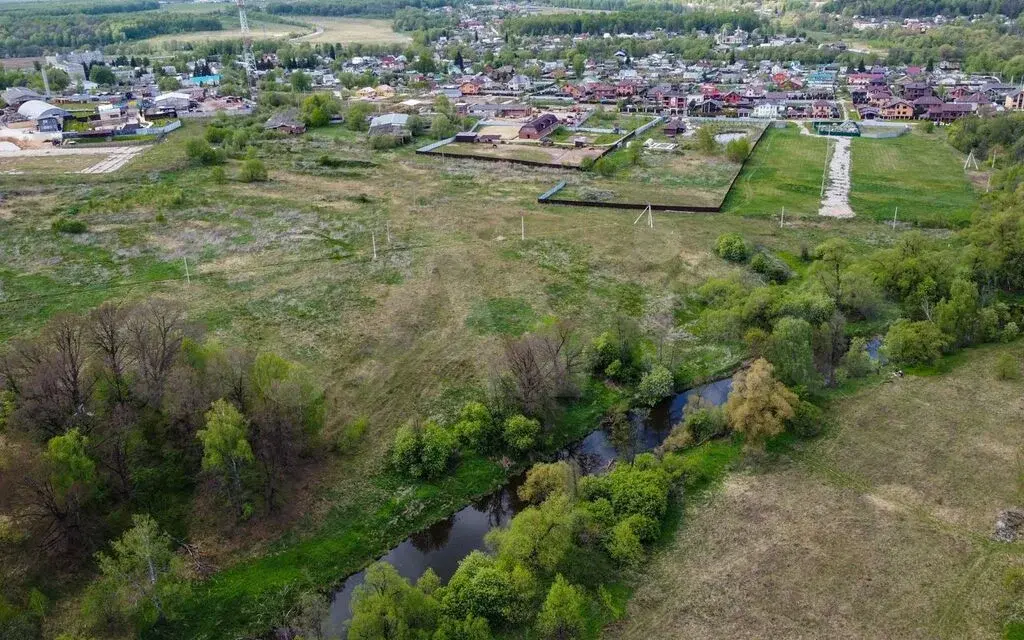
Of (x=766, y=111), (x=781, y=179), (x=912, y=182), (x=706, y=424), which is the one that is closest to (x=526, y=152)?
(x=781, y=179)

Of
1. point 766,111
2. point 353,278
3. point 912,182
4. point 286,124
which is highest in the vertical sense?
point 286,124

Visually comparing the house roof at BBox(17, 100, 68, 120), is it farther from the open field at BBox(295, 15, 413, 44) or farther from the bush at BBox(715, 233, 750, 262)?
the open field at BBox(295, 15, 413, 44)

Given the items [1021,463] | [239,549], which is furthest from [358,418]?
[1021,463]

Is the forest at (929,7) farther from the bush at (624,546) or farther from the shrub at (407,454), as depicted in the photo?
the shrub at (407,454)

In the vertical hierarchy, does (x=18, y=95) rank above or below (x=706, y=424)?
above

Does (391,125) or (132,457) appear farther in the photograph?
(391,125)

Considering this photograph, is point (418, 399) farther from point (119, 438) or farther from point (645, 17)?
point (645, 17)

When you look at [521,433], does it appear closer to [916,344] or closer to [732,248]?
[916,344]
